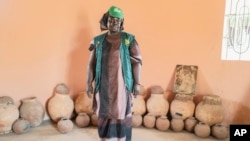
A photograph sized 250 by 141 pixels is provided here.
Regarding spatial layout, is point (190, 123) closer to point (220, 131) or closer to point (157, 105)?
point (220, 131)

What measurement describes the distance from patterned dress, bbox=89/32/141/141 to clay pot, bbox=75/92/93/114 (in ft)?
2.99

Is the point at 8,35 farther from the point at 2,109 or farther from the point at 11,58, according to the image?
the point at 2,109

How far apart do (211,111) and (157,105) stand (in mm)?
636

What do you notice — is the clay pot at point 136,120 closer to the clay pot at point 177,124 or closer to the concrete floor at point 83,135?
the concrete floor at point 83,135

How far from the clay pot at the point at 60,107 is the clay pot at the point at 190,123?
1435 mm

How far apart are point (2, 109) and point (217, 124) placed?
2426 millimetres

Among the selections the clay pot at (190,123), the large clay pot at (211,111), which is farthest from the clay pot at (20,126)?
the large clay pot at (211,111)

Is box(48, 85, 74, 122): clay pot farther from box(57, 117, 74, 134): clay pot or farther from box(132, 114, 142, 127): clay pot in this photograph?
box(132, 114, 142, 127): clay pot

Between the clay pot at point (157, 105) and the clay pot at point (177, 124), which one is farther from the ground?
the clay pot at point (157, 105)

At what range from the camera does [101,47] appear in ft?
6.72

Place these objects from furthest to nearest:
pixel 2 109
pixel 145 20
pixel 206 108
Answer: pixel 145 20 < pixel 206 108 < pixel 2 109

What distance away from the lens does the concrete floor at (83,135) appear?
2.56 meters

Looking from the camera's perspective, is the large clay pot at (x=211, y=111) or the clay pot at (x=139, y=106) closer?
the large clay pot at (x=211, y=111)

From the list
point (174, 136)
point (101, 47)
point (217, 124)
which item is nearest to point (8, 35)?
point (101, 47)
